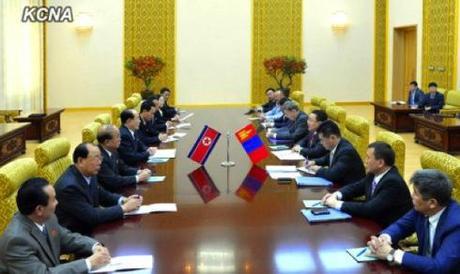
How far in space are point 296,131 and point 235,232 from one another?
3.54 meters

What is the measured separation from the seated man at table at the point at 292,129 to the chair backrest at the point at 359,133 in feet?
2.76

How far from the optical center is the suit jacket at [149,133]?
617cm

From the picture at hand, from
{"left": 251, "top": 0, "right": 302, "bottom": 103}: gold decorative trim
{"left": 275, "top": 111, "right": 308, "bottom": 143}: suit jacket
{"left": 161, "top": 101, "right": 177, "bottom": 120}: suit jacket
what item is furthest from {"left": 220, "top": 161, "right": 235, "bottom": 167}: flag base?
{"left": 251, "top": 0, "right": 302, "bottom": 103}: gold decorative trim

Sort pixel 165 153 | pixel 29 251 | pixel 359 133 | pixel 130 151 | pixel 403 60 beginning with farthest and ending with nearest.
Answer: pixel 403 60 < pixel 165 153 < pixel 130 151 < pixel 359 133 < pixel 29 251

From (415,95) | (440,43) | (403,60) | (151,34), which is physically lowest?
(415,95)

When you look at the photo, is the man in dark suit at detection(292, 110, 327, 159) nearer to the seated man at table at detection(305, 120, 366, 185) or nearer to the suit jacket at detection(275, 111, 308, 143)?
the suit jacket at detection(275, 111, 308, 143)

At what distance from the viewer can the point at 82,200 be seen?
124 inches

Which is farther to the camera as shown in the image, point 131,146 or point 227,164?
point 131,146

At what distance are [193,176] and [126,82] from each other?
11.4 m

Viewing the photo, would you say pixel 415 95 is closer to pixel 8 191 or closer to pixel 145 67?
pixel 145 67

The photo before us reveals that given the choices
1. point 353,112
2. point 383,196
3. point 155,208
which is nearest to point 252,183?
point 155,208

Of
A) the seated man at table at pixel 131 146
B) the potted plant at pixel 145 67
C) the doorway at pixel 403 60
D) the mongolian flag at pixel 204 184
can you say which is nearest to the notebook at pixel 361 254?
the mongolian flag at pixel 204 184

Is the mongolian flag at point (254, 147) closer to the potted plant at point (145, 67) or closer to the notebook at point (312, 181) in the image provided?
the notebook at point (312, 181)

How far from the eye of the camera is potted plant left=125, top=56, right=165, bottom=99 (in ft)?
46.6
